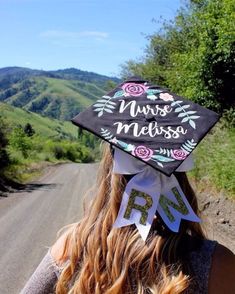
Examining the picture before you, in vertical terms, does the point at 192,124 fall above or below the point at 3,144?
above

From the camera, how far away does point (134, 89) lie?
1813 millimetres

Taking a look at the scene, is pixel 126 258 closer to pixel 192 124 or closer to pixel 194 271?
pixel 194 271

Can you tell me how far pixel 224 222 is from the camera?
10.4m

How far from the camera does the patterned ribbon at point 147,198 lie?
1651 millimetres

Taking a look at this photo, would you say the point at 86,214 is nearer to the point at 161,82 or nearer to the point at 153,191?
the point at 153,191

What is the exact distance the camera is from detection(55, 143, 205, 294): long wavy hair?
5.26 ft

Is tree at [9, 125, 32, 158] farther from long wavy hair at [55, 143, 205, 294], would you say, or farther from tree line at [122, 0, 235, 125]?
long wavy hair at [55, 143, 205, 294]

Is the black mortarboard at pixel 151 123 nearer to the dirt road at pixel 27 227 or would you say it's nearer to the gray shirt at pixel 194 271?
the gray shirt at pixel 194 271

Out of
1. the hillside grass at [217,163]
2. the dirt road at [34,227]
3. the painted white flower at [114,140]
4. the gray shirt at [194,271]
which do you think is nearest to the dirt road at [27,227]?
the dirt road at [34,227]

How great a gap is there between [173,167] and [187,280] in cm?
34

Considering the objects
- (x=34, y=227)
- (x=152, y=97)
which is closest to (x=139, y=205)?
(x=152, y=97)

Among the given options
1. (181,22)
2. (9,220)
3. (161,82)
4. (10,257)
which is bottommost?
(9,220)

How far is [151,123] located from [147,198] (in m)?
0.24

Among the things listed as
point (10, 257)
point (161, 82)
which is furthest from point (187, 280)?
point (161, 82)
